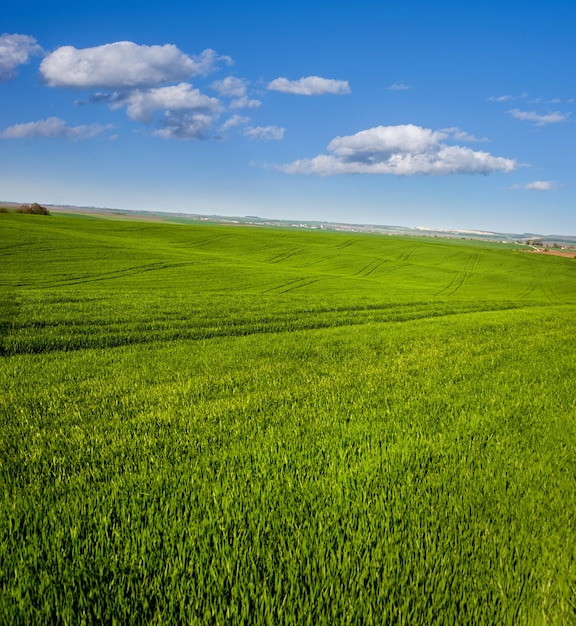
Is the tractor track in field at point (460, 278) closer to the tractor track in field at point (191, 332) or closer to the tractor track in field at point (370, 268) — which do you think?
the tractor track in field at point (370, 268)

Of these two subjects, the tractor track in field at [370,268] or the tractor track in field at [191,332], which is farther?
the tractor track in field at [370,268]

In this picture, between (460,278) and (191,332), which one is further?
(460,278)

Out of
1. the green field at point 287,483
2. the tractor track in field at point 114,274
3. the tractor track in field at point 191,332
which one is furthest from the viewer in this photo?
the tractor track in field at point 114,274

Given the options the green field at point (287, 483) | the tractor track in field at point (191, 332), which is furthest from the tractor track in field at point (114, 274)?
the green field at point (287, 483)

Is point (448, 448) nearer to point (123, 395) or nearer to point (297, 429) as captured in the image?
point (297, 429)

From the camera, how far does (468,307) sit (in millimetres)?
28438

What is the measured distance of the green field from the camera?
9.95ft

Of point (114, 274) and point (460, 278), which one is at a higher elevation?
point (460, 278)

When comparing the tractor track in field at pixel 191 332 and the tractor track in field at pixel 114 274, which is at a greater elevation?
the tractor track in field at pixel 114 274

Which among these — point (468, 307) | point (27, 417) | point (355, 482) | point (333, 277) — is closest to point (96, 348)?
point (27, 417)

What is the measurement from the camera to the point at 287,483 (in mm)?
4492

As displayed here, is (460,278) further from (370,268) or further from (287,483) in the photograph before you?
(287,483)

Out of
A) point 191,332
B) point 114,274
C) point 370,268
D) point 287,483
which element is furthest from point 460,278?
point 287,483

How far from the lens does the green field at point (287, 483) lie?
9.95 ft
